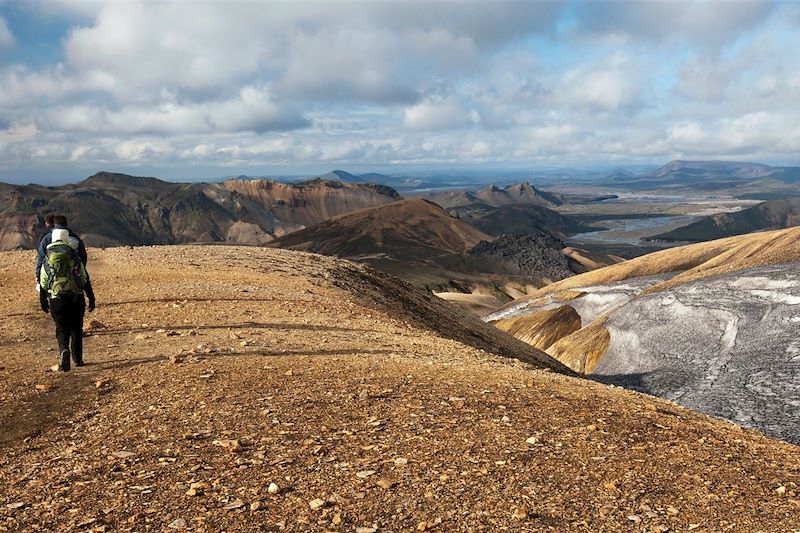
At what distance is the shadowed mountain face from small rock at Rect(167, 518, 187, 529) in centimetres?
3113

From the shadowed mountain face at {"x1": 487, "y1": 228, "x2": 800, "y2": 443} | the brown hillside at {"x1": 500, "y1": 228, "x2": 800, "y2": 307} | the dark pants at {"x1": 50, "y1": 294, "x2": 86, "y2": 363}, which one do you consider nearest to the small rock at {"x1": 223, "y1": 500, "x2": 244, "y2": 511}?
the dark pants at {"x1": 50, "y1": 294, "x2": 86, "y2": 363}

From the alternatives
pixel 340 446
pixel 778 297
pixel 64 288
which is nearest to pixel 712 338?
pixel 778 297

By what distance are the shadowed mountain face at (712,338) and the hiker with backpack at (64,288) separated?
1245 inches

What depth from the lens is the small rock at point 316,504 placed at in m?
7.93

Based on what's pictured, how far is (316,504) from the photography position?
26.3ft

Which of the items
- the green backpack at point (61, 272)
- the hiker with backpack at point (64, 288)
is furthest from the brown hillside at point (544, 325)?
the green backpack at point (61, 272)

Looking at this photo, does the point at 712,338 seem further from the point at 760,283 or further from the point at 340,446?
the point at 340,446

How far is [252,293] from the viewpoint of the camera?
26859 millimetres

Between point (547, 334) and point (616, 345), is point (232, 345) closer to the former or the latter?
point (616, 345)

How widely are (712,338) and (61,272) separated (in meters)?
50.4

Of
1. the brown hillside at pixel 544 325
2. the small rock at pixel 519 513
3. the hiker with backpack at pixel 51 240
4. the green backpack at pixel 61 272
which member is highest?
the hiker with backpack at pixel 51 240

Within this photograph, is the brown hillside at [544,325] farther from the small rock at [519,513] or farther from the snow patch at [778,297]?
the small rock at [519,513]

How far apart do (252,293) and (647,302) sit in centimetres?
Result: 4944

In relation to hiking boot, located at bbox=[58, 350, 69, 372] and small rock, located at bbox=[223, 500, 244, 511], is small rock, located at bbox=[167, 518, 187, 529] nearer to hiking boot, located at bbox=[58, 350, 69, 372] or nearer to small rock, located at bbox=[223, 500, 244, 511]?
small rock, located at bbox=[223, 500, 244, 511]
